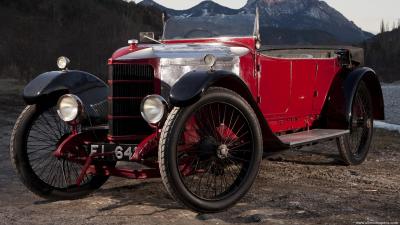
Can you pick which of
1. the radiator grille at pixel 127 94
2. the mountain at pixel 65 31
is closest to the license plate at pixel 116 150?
the radiator grille at pixel 127 94

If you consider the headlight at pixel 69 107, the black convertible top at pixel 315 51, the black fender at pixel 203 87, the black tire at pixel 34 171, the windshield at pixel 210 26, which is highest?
the windshield at pixel 210 26

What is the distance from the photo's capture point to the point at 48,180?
584 centimetres

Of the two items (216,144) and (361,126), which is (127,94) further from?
(361,126)

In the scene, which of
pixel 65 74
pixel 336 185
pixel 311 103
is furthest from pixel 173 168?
pixel 311 103

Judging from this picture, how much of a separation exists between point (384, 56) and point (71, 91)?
143740 mm

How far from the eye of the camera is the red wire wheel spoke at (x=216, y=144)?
482 cm

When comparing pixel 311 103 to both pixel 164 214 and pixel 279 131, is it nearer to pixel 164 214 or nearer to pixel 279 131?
pixel 279 131

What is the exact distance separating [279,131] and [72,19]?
45336 millimetres

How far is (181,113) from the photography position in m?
4.49

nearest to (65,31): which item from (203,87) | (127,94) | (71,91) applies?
(71,91)

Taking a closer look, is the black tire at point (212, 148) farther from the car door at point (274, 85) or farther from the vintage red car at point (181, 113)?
the car door at point (274, 85)

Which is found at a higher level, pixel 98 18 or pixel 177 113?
pixel 98 18

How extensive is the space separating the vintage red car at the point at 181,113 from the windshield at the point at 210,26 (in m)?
0.01

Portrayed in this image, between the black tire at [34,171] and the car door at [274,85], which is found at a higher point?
the car door at [274,85]
